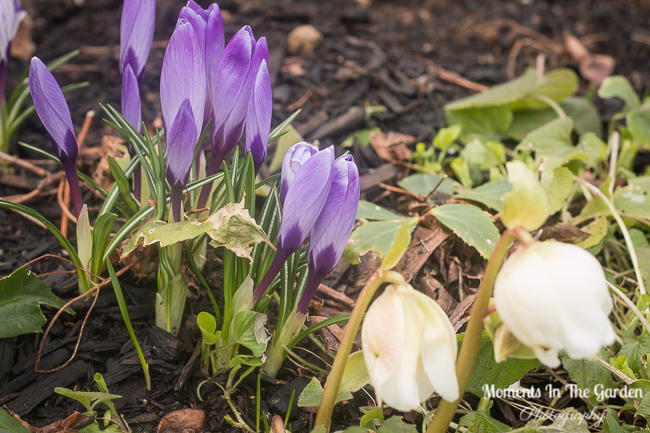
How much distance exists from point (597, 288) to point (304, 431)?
68 centimetres

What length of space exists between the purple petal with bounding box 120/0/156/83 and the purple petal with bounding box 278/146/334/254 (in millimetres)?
569

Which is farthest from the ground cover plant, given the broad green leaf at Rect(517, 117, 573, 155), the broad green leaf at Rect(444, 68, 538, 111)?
the broad green leaf at Rect(444, 68, 538, 111)

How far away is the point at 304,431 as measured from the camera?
44.2 inches

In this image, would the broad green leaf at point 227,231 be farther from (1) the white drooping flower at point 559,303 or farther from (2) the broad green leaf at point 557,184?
(2) the broad green leaf at point 557,184

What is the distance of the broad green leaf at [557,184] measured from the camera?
1.58m

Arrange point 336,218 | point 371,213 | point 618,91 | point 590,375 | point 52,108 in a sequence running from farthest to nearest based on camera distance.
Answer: point 618,91 → point 371,213 → point 590,375 → point 52,108 → point 336,218

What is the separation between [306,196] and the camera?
35.7 inches

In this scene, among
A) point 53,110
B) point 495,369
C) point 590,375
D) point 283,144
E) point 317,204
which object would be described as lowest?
point 590,375

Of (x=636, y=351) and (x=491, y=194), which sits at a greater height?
(x=491, y=194)

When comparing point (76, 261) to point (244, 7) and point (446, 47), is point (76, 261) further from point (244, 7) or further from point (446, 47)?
point (446, 47)

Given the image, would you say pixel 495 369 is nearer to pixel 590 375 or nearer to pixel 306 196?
pixel 590 375

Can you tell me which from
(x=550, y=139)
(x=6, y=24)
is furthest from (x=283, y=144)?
(x=550, y=139)

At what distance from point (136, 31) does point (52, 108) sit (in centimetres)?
27

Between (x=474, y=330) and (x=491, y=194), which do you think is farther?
(x=491, y=194)
